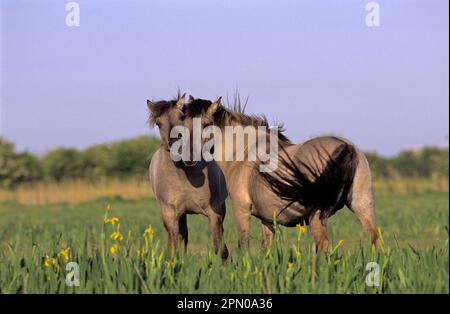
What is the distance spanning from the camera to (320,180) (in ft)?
25.2

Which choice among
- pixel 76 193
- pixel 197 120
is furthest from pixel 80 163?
pixel 197 120

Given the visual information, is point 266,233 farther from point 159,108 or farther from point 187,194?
point 159,108

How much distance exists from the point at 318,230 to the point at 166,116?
2.28 metres

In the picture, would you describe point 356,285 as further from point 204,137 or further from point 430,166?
point 430,166

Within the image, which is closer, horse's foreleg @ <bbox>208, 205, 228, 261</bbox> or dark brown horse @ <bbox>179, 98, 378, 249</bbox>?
dark brown horse @ <bbox>179, 98, 378, 249</bbox>

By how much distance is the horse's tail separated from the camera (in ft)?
25.2

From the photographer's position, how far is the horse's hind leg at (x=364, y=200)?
788cm

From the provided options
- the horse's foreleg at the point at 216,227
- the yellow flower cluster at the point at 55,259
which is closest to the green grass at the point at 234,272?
the yellow flower cluster at the point at 55,259

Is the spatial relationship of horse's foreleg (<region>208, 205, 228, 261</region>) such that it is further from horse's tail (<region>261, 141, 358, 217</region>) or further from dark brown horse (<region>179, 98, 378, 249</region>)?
horse's tail (<region>261, 141, 358, 217</region>)

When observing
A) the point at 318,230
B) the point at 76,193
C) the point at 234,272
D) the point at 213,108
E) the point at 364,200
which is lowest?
the point at 234,272

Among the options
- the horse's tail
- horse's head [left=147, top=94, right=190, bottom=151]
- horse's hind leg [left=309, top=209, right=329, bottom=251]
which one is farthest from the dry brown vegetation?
horse's hind leg [left=309, top=209, right=329, bottom=251]

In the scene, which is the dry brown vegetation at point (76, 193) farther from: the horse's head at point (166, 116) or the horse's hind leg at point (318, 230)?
the horse's hind leg at point (318, 230)

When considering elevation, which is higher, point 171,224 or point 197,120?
point 197,120
